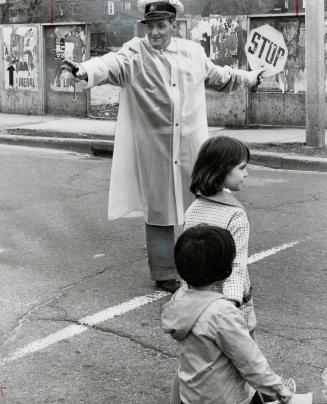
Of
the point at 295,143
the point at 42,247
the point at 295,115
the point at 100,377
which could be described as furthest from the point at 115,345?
the point at 295,115

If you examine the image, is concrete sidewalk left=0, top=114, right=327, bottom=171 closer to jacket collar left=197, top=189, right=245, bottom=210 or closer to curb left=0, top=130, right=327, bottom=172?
curb left=0, top=130, right=327, bottom=172

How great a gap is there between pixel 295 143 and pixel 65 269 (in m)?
6.67

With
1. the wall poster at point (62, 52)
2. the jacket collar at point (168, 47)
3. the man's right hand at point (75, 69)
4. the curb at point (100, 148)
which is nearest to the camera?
the man's right hand at point (75, 69)

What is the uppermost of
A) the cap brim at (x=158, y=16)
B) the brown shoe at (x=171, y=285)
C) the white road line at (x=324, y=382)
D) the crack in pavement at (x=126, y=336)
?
the cap brim at (x=158, y=16)

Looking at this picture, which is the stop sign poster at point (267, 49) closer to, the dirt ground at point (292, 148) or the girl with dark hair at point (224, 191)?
the dirt ground at point (292, 148)

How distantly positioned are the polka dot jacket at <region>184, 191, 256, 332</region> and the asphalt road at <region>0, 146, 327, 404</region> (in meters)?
0.71

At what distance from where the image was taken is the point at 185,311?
9.77 feet

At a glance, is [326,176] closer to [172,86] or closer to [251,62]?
[251,62]

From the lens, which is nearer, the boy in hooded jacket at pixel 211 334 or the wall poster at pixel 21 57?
the boy in hooded jacket at pixel 211 334

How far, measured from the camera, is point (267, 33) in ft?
46.6

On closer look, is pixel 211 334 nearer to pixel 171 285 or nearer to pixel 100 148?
pixel 171 285

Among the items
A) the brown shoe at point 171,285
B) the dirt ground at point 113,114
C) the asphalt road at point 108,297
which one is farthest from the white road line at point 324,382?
the dirt ground at point 113,114

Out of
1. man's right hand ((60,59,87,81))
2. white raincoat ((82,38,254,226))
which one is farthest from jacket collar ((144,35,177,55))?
man's right hand ((60,59,87,81))

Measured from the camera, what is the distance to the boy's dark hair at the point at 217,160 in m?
3.70
